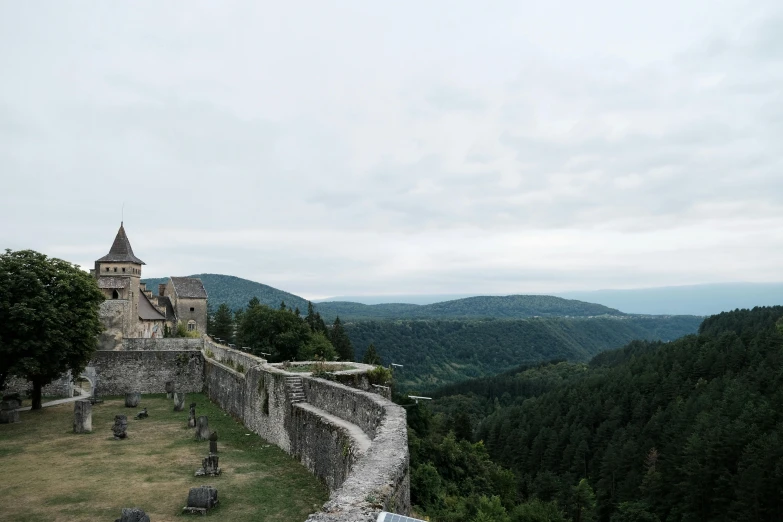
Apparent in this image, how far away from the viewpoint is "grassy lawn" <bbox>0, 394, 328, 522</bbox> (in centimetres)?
1245

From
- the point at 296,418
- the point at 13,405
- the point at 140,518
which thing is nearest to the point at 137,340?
the point at 13,405

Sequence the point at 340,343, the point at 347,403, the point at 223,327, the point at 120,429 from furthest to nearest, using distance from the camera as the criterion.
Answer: the point at 223,327 < the point at 340,343 < the point at 120,429 < the point at 347,403

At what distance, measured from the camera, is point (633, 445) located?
251ft

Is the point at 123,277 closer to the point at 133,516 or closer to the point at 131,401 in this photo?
the point at 131,401

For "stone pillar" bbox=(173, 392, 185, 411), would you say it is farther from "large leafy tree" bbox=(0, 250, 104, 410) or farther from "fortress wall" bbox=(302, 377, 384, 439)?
"fortress wall" bbox=(302, 377, 384, 439)

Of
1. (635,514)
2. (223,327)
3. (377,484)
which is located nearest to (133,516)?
(377,484)

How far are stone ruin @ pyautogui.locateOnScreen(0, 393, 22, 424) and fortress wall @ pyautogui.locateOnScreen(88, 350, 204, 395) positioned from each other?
6.61 metres

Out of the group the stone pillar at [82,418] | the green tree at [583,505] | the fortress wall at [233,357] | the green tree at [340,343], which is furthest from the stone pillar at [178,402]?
the green tree at [583,505]

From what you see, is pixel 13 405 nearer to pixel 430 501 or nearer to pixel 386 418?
pixel 430 501

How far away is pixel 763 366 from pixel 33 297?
307 ft

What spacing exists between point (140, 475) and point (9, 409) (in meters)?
13.6

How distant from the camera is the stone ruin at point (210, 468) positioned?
49.2 ft

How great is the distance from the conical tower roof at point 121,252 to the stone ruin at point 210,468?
34.8 m

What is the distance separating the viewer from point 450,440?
98.9 ft
